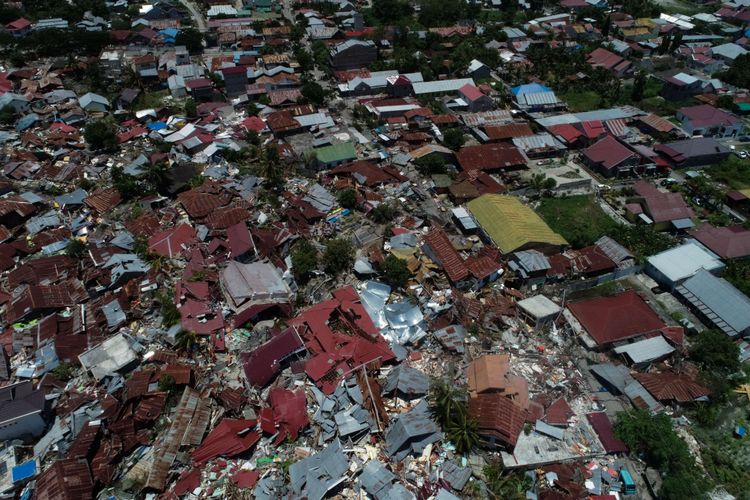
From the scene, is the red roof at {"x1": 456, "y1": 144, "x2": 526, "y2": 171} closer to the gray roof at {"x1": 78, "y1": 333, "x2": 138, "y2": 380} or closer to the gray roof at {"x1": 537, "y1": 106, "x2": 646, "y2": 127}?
the gray roof at {"x1": 537, "y1": 106, "x2": 646, "y2": 127}

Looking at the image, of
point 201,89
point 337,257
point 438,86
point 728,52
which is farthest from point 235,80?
point 728,52

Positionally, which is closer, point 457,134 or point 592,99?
point 457,134

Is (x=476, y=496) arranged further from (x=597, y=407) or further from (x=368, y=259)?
(x=368, y=259)

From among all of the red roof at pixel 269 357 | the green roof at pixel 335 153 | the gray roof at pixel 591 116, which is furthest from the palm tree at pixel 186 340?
the gray roof at pixel 591 116

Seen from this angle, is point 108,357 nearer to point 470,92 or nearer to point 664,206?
point 664,206

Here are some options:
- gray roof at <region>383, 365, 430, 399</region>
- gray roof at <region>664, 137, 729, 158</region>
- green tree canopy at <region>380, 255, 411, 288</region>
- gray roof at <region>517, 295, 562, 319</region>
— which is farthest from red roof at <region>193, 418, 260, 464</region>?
gray roof at <region>664, 137, 729, 158</region>

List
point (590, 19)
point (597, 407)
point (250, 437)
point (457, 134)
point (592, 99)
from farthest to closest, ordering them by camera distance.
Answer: point (590, 19), point (592, 99), point (457, 134), point (597, 407), point (250, 437)

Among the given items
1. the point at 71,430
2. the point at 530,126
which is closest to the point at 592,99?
the point at 530,126
